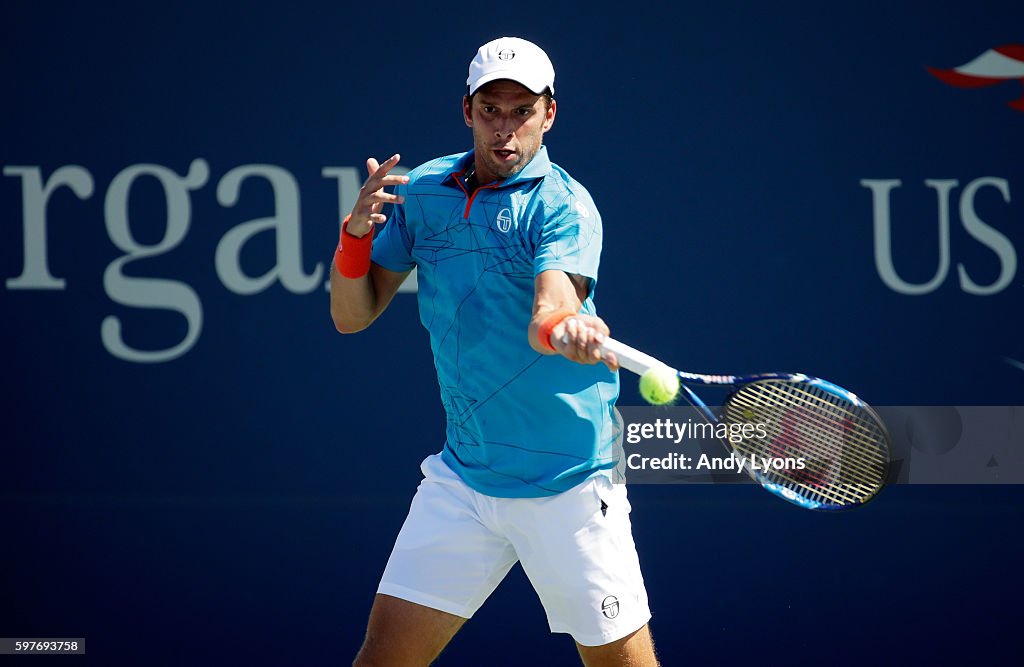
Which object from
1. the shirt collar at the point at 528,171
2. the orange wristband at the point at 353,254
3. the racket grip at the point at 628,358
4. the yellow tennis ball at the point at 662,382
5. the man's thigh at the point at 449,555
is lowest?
the man's thigh at the point at 449,555

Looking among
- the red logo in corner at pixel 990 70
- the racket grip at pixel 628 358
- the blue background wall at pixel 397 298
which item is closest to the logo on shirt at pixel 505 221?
the racket grip at pixel 628 358

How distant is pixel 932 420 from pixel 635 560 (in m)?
1.74

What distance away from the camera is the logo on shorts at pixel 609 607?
3.25m

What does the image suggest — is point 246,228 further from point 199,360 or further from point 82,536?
point 82,536

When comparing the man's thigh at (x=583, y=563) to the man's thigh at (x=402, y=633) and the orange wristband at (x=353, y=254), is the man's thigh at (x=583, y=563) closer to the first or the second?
the man's thigh at (x=402, y=633)

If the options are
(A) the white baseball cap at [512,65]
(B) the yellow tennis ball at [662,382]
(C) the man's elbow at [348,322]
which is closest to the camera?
(B) the yellow tennis ball at [662,382]

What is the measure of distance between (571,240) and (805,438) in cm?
69

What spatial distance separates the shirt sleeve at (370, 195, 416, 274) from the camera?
341 centimetres

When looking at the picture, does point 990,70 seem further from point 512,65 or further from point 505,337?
point 505,337

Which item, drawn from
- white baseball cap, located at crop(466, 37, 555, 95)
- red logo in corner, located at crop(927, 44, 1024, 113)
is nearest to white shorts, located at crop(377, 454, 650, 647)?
white baseball cap, located at crop(466, 37, 555, 95)

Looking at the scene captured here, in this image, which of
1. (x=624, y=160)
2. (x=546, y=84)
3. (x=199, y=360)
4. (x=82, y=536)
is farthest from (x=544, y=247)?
(x=82, y=536)

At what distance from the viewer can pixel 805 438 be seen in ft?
10.8

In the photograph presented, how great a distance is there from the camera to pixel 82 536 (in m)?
4.74

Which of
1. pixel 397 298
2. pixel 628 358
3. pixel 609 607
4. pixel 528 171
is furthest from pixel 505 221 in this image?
pixel 397 298
